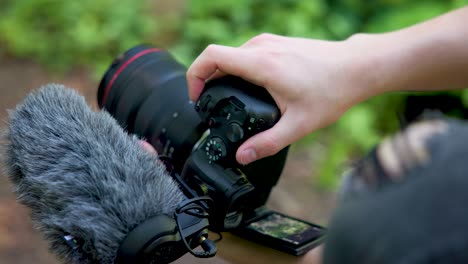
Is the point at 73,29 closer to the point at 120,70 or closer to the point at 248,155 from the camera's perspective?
the point at 120,70

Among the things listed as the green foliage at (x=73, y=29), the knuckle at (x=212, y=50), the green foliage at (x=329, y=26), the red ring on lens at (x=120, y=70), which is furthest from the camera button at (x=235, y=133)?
the green foliage at (x=73, y=29)

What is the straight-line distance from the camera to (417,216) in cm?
32

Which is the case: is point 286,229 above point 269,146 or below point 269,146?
below

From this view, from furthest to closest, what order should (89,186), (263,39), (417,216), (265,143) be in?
(263,39)
(265,143)
(89,186)
(417,216)

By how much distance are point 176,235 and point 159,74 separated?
1.20ft

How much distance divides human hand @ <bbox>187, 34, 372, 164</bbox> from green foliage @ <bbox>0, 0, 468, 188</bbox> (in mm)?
1163

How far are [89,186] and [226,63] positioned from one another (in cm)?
27

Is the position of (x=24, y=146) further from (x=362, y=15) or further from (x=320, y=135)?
(x=362, y=15)

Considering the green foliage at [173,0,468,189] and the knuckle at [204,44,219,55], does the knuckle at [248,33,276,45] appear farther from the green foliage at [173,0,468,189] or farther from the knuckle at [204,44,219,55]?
the green foliage at [173,0,468,189]

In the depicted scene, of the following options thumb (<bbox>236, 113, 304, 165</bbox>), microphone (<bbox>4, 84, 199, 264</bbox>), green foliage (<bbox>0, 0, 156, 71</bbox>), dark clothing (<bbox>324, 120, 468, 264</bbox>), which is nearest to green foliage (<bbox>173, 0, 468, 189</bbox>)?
green foliage (<bbox>0, 0, 156, 71</bbox>)

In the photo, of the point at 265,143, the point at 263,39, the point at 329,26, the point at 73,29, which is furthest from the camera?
the point at 73,29

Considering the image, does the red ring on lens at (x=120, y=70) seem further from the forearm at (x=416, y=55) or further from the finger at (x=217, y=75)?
the forearm at (x=416, y=55)

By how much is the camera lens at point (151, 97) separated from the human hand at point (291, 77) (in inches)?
2.2

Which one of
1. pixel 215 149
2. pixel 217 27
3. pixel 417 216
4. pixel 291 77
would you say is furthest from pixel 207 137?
pixel 217 27
